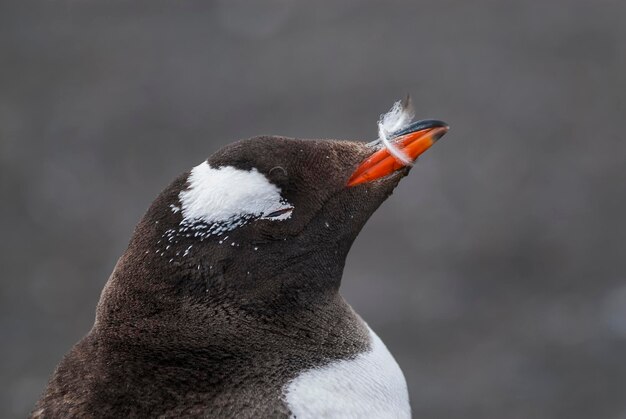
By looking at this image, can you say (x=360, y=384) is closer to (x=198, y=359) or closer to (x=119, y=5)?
(x=198, y=359)

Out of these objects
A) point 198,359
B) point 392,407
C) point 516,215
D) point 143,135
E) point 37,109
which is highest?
point 37,109

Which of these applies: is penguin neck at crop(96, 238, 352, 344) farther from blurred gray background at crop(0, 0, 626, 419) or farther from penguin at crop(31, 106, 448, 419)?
blurred gray background at crop(0, 0, 626, 419)

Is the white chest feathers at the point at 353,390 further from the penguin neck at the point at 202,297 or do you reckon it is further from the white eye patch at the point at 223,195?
the white eye patch at the point at 223,195

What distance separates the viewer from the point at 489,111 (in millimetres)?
5883

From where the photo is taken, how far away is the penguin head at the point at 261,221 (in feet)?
7.05

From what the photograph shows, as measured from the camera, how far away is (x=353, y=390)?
7.41ft

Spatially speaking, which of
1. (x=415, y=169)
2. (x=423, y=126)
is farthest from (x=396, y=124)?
(x=415, y=169)

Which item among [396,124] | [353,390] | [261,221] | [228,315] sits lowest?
[353,390]

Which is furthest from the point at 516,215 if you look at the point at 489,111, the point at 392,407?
the point at 392,407

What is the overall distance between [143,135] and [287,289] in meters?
3.76

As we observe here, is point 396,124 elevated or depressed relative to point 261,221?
elevated

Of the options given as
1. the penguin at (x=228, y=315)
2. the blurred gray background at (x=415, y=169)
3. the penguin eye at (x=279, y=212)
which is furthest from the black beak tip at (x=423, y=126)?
the blurred gray background at (x=415, y=169)

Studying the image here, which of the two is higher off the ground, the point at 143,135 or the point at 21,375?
the point at 143,135

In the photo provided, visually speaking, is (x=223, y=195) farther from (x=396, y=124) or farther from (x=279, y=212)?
(x=396, y=124)
